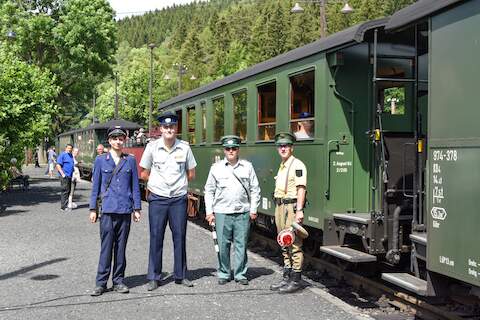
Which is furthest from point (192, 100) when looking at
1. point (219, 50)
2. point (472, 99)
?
point (219, 50)

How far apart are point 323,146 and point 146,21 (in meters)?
161

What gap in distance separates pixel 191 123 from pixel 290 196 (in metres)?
7.59

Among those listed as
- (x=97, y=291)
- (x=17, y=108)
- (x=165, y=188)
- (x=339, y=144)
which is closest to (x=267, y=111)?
(x=339, y=144)

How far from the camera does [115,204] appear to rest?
7.21m

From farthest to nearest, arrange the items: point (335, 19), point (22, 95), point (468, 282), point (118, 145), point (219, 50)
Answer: point (219, 50) < point (335, 19) < point (22, 95) < point (118, 145) < point (468, 282)

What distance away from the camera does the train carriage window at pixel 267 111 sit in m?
9.62

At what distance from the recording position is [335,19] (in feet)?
249

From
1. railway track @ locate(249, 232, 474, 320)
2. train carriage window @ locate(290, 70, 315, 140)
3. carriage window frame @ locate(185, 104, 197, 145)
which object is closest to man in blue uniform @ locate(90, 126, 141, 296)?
train carriage window @ locate(290, 70, 315, 140)

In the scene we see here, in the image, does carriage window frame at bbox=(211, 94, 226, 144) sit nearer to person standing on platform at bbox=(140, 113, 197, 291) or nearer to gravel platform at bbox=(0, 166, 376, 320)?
gravel platform at bbox=(0, 166, 376, 320)

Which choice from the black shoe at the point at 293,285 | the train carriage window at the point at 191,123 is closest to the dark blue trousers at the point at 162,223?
the black shoe at the point at 293,285

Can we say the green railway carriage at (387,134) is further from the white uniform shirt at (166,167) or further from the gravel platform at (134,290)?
the white uniform shirt at (166,167)

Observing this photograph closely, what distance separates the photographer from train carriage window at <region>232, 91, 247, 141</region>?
10.8 metres

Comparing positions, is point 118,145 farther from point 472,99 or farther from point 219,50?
point 219,50

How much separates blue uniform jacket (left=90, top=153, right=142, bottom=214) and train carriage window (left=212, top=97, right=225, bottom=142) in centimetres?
488
